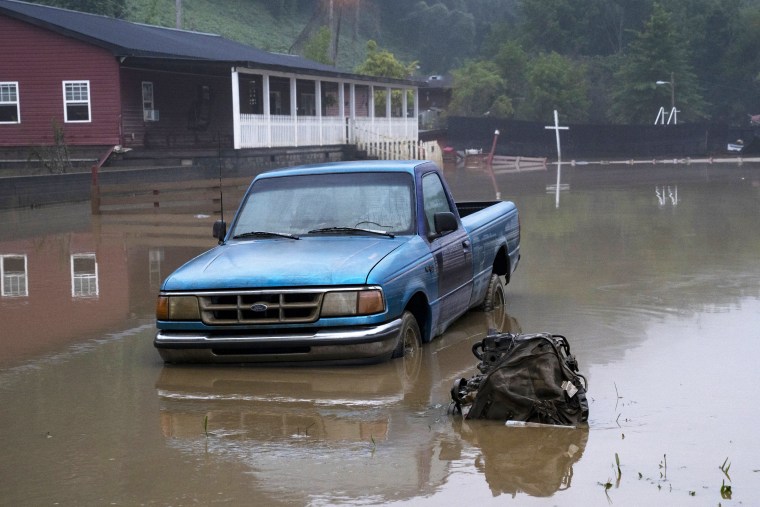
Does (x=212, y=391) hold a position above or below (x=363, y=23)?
below

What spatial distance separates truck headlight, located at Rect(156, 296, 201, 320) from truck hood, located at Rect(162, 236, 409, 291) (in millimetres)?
87

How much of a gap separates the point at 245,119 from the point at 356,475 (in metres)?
34.1

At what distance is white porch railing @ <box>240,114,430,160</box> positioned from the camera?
40469 millimetres

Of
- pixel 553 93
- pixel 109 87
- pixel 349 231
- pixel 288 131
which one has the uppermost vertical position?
pixel 109 87

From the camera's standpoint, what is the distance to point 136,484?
6.21 meters

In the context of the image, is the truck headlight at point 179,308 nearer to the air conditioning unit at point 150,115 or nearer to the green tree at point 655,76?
the air conditioning unit at point 150,115

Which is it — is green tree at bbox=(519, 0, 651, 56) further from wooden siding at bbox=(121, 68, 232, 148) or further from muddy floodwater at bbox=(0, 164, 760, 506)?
muddy floodwater at bbox=(0, 164, 760, 506)

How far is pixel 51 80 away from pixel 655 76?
172 feet

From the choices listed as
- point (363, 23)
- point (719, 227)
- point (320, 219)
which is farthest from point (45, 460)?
point (363, 23)

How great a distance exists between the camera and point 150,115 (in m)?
41.3

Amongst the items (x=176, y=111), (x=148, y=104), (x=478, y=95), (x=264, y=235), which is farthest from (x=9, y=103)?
(x=478, y=95)

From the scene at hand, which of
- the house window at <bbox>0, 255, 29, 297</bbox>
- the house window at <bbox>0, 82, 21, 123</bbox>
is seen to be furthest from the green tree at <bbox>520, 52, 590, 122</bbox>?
the house window at <bbox>0, 255, 29, 297</bbox>

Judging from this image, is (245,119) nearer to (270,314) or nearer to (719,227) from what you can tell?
(719,227)

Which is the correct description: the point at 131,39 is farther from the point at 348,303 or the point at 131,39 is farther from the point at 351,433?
the point at 351,433
